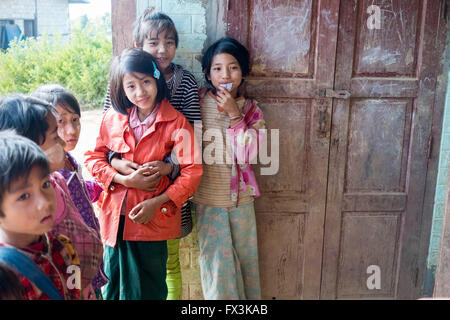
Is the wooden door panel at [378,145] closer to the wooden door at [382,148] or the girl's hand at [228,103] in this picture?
the wooden door at [382,148]

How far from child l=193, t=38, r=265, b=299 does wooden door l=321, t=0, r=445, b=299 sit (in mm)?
641

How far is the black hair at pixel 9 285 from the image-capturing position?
3.57ft

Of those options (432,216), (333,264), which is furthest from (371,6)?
(333,264)

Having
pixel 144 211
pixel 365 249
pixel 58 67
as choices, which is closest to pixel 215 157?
pixel 144 211

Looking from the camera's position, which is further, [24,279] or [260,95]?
[260,95]

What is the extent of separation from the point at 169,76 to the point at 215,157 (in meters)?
0.58

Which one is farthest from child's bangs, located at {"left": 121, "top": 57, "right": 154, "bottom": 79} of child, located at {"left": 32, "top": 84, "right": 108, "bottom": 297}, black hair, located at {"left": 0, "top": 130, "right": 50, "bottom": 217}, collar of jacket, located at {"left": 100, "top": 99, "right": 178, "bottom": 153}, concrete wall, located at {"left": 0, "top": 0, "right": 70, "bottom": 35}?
concrete wall, located at {"left": 0, "top": 0, "right": 70, "bottom": 35}

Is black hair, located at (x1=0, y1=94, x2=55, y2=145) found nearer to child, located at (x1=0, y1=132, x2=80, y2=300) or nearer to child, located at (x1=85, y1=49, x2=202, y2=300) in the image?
child, located at (x1=0, y1=132, x2=80, y2=300)

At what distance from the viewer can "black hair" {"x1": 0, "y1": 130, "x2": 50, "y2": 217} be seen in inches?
45.4

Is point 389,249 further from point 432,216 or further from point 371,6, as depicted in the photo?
point 371,6

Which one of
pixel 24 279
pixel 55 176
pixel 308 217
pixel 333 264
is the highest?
pixel 55 176

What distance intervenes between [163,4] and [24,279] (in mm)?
2041

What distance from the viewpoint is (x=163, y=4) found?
107 inches

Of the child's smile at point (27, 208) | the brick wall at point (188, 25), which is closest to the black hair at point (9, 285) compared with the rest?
the child's smile at point (27, 208)
